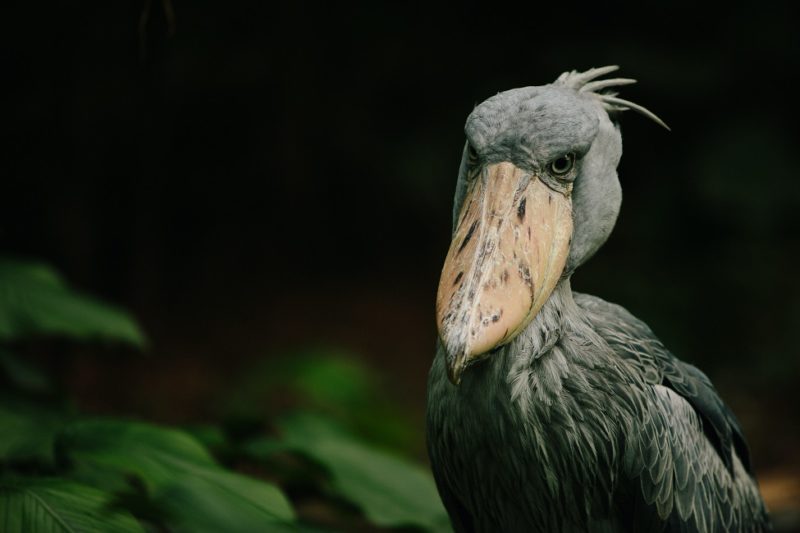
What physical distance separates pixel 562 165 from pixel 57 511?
125 centimetres

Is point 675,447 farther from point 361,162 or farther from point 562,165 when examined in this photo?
point 361,162

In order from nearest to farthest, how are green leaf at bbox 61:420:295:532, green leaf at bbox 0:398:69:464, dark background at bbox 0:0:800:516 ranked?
green leaf at bbox 61:420:295:532 → green leaf at bbox 0:398:69:464 → dark background at bbox 0:0:800:516

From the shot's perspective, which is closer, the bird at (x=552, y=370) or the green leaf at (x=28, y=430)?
the bird at (x=552, y=370)

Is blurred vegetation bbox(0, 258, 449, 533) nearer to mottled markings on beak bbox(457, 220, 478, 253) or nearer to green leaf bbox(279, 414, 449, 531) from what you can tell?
green leaf bbox(279, 414, 449, 531)

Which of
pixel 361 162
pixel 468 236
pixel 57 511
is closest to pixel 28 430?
pixel 57 511

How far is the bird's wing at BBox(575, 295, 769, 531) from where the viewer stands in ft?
6.16

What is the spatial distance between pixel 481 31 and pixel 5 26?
2794 millimetres

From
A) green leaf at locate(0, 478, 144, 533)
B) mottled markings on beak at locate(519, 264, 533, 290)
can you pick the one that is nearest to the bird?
mottled markings on beak at locate(519, 264, 533, 290)

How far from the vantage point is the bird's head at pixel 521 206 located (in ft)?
5.28

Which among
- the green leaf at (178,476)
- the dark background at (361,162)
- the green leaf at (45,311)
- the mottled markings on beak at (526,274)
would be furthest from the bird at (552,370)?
the dark background at (361,162)

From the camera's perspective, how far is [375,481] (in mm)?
2701

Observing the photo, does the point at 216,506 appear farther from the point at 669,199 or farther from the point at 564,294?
the point at 669,199

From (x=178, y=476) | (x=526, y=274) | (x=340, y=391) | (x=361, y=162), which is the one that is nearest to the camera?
(x=526, y=274)

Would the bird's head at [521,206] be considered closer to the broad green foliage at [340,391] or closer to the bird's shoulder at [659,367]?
the bird's shoulder at [659,367]
